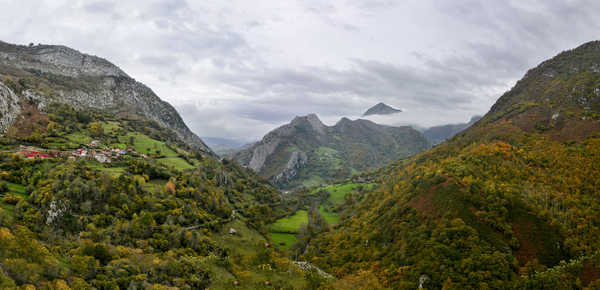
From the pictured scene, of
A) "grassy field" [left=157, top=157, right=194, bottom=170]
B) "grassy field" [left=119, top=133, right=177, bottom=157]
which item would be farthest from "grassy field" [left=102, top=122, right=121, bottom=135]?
"grassy field" [left=157, top=157, right=194, bottom=170]

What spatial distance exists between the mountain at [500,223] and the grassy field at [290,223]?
22125 millimetres

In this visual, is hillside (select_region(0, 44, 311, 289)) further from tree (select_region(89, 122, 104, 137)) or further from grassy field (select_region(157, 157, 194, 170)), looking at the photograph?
grassy field (select_region(157, 157, 194, 170))

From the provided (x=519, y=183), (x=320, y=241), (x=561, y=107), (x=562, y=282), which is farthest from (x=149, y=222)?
(x=561, y=107)

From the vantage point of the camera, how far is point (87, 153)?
102312 mm

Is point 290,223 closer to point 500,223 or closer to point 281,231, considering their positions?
point 281,231

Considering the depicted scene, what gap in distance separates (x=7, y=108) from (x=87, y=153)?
144 feet

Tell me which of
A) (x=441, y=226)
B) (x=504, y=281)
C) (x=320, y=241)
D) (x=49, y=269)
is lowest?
(x=320, y=241)

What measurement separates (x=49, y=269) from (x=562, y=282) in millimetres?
102620

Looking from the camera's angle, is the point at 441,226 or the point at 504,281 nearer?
the point at 504,281

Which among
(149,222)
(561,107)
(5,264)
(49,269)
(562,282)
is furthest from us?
(561,107)

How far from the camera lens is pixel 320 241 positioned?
123 meters

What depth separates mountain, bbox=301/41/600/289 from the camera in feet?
216

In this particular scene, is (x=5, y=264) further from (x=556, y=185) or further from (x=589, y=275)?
(x=556, y=185)

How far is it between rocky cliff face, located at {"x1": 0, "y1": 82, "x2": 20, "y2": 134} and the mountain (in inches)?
5408
